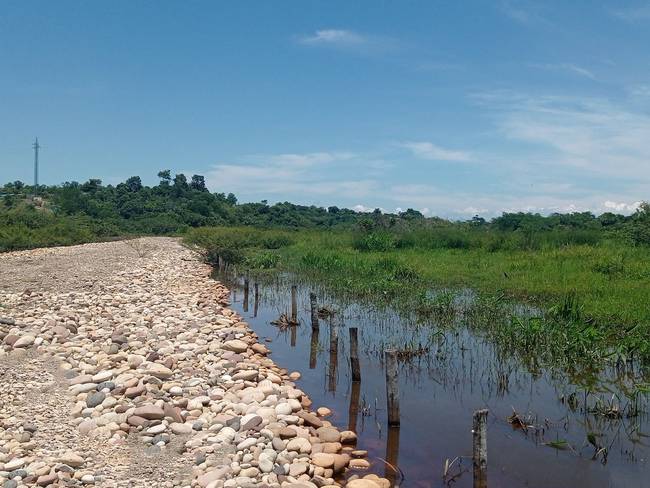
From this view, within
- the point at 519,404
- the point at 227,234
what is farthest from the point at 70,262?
the point at 519,404

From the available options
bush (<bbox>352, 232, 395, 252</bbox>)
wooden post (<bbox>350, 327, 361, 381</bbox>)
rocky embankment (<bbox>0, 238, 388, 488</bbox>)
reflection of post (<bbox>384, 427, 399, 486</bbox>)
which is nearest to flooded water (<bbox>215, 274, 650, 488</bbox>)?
reflection of post (<bbox>384, 427, 399, 486</bbox>)

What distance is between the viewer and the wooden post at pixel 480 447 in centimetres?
522

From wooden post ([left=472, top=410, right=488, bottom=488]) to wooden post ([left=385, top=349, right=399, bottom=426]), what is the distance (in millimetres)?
1584

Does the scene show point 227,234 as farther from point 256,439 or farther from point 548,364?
point 256,439

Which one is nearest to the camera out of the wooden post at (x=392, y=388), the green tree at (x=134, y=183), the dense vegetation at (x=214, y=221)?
the wooden post at (x=392, y=388)

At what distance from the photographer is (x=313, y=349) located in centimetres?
1125

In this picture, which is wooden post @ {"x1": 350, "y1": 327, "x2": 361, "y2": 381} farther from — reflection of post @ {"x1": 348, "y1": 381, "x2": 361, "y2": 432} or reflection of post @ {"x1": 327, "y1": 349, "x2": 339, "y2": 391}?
reflection of post @ {"x1": 327, "y1": 349, "x2": 339, "y2": 391}

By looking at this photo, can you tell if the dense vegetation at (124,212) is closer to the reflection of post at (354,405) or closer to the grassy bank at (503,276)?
the grassy bank at (503,276)

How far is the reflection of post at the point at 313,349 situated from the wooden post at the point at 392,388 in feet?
10.5

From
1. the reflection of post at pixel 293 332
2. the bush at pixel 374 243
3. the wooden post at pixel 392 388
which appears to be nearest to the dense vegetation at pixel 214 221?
the bush at pixel 374 243

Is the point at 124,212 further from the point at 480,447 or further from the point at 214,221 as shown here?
the point at 480,447

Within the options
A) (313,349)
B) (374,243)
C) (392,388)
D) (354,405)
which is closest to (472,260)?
(374,243)

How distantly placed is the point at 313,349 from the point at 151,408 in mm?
5262

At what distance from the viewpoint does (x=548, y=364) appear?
370 inches
